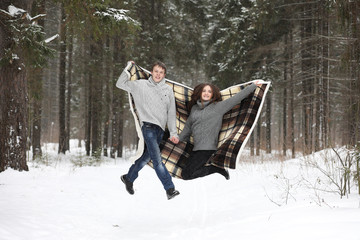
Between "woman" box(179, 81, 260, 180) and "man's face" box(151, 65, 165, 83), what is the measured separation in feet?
2.13

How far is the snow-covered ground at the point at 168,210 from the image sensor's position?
398 centimetres

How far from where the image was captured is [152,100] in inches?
168

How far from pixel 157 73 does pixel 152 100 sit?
379 mm

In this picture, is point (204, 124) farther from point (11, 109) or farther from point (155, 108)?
point (11, 109)

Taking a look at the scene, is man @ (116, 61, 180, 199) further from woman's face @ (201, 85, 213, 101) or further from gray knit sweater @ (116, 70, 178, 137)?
woman's face @ (201, 85, 213, 101)

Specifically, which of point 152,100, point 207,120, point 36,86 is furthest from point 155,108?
point 36,86

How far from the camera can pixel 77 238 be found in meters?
4.27

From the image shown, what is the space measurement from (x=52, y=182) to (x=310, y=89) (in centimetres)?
1399

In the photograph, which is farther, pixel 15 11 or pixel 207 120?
pixel 15 11

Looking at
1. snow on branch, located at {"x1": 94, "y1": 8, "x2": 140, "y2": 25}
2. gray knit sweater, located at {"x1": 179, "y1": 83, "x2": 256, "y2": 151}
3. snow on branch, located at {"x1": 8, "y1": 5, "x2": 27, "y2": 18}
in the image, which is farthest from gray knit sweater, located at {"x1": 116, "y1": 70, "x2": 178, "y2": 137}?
snow on branch, located at {"x1": 8, "y1": 5, "x2": 27, "y2": 18}

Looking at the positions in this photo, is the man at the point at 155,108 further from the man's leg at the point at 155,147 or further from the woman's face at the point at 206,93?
the woman's face at the point at 206,93

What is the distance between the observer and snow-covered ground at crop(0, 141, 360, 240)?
3985 mm

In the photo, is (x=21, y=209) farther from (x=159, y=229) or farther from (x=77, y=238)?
(x=159, y=229)

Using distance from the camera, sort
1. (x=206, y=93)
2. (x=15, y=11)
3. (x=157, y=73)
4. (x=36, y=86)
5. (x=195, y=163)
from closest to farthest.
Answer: (x=157, y=73), (x=206, y=93), (x=195, y=163), (x=15, y=11), (x=36, y=86)
